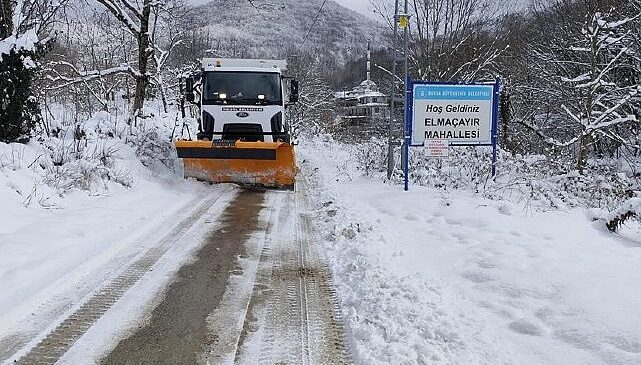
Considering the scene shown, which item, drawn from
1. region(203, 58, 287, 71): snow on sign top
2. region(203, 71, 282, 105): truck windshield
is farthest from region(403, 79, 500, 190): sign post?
region(203, 58, 287, 71): snow on sign top

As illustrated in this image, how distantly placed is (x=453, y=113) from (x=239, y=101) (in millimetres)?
4968

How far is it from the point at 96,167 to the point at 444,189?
21.3ft

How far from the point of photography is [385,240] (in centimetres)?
634

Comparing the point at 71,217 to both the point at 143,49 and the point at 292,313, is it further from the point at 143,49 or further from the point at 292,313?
the point at 143,49

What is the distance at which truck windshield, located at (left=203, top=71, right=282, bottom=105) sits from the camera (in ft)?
40.4

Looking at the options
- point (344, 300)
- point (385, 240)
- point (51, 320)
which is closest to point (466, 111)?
point (385, 240)

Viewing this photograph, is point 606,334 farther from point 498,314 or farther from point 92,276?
point 92,276

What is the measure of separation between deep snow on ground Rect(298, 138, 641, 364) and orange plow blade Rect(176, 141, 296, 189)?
3.83m

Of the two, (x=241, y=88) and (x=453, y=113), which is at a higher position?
(x=241, y=88)

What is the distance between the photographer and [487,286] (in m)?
4.52

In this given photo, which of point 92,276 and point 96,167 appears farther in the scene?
point 96,167

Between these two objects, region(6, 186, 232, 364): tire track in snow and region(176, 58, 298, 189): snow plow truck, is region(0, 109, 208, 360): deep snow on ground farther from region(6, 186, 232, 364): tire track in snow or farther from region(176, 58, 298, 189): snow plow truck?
region(176, 58, 298, 189): snow plow truck

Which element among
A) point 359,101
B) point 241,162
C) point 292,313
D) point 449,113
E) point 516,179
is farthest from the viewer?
point 359,101

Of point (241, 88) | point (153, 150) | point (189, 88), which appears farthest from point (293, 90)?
point (153, 150)
